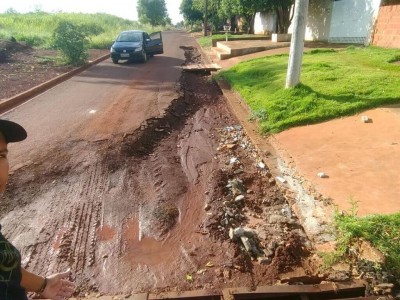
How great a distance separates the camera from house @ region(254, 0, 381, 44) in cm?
1247

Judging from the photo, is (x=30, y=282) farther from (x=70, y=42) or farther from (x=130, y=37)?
(x=130, y=37)

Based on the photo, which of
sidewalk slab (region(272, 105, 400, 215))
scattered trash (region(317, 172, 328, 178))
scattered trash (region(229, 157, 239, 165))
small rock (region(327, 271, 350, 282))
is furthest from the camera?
scattered trash (region(229, 157, 239, 165))

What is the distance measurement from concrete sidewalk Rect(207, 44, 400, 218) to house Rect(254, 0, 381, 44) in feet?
28.8

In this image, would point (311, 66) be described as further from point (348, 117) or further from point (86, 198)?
point (86, 198)

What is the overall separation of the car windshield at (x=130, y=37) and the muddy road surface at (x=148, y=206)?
9.56 m

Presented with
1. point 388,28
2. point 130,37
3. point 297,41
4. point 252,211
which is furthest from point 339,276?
point 130,37

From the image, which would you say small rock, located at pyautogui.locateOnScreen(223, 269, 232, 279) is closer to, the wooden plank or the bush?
the wooden plank

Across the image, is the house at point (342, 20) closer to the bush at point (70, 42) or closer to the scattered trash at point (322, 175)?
the scattered trash at point (322, 175)

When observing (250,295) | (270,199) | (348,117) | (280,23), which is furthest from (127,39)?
(250,295)

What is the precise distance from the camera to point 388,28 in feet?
36.9

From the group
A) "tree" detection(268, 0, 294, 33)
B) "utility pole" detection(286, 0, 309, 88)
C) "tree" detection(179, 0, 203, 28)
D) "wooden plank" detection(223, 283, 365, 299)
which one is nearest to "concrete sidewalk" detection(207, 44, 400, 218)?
"wooden plank" detection(223, 283, 365, 299)

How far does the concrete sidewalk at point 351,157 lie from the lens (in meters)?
3.47

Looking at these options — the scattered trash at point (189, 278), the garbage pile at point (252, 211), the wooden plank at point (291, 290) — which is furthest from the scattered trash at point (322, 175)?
the scattered trash at point (189, 278)

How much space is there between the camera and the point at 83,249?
312cm
